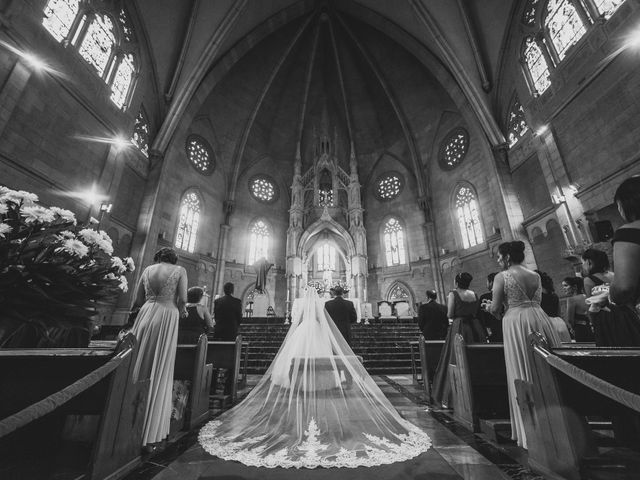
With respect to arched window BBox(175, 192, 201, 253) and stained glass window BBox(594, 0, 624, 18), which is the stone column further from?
stained glass window BBox(594, 0, 624, 18)

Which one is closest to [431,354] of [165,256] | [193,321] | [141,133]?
[193,321]

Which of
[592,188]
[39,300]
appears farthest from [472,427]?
[592,188]

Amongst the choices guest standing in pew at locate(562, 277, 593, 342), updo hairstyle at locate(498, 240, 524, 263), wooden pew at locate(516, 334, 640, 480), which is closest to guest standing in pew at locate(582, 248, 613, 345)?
guest standing in pew at locate(562, 277, 593, 342)

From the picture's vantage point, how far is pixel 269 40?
816 inches

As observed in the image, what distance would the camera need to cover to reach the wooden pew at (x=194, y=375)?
339 centimetres

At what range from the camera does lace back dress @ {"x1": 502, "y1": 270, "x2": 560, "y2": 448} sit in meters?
2.65

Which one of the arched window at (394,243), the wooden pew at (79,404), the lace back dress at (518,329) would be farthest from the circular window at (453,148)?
the wooden pew at (79,404)

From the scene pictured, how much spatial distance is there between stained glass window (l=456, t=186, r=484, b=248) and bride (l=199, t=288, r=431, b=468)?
14.5 m

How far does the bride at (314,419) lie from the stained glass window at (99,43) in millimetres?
13639

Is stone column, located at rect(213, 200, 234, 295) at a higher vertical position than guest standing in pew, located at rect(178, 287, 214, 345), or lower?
higher

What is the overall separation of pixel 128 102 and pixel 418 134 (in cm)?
1816

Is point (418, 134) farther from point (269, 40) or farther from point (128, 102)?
point (128, 102)

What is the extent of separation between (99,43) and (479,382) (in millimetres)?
16811

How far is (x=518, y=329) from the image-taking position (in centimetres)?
274
